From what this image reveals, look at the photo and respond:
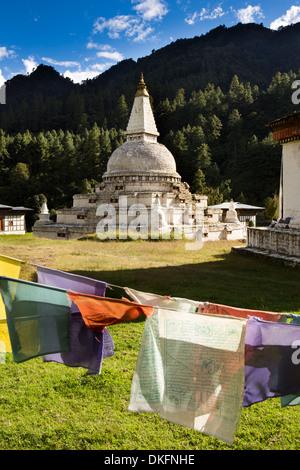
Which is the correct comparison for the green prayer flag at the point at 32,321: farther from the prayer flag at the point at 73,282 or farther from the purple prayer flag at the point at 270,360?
the purple prayer flag at the point at 270,360

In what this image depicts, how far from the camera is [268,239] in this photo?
15.8m

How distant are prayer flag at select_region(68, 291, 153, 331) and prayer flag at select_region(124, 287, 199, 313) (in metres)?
0.40

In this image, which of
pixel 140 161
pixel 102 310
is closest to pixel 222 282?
pixel 102 310

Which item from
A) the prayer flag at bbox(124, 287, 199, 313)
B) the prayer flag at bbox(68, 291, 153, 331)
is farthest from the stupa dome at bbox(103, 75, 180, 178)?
the prayer flag at bbox(68, 291, 153, 331)

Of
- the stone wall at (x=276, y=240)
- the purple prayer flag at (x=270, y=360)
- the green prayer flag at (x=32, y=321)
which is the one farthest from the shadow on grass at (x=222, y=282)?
the purple prayer flag at (x=270, y=360)

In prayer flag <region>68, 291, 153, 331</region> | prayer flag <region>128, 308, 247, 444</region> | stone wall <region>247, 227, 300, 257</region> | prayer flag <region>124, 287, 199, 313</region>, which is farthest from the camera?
stone wall <region>247, 227, 300, 257</region>

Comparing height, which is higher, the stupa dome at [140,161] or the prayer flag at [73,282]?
the stupa dome at [140,161]

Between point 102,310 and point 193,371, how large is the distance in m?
1.16

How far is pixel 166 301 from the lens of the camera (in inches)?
167

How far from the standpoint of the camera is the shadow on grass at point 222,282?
8.58 m

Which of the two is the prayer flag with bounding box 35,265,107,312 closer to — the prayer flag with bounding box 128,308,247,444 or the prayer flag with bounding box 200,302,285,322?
the prayer flag with bounding box 128,308,247,444

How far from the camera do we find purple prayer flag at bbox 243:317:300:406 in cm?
357

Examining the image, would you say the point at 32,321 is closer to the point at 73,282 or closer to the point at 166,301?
the point at 73,282

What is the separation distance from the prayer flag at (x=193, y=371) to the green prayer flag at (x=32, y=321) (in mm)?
1032
